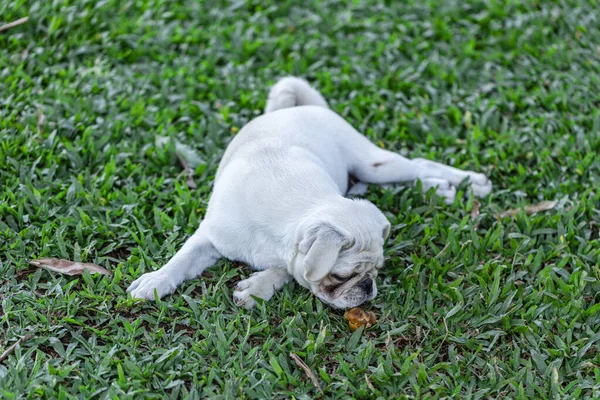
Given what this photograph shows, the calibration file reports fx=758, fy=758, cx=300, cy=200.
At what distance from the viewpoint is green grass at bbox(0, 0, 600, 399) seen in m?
4.31

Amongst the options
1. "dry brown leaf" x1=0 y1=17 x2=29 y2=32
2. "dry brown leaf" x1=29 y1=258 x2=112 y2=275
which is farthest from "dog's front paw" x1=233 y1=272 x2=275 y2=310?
"dry brown leaf" x1=0 y1=17 x2=29 y2=32

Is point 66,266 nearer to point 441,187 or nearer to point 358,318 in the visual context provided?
point 358,318

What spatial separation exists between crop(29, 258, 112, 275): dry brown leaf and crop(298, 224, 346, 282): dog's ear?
146 centimetres

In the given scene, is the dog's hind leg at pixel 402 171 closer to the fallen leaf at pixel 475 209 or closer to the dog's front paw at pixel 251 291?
the fallen leaf at pixel 475 209

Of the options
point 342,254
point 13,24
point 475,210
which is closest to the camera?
point 342,254

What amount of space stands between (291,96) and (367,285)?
217 centimetres

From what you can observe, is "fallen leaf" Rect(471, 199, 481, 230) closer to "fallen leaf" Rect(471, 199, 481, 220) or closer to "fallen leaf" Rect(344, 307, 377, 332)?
"fallen leaf" Rect(471, 199, 481, 220)

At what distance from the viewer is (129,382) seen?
13.4ft

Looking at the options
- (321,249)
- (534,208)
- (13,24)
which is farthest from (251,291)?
(13,24)

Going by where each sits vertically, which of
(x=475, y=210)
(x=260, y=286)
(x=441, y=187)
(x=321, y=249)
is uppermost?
(x=321, y=249)

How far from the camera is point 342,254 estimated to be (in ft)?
14.3

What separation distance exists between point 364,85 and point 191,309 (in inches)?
128

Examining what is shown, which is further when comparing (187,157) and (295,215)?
(187,157)

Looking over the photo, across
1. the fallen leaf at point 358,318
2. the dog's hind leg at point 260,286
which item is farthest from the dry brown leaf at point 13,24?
the fallen leaf at point 358,318
